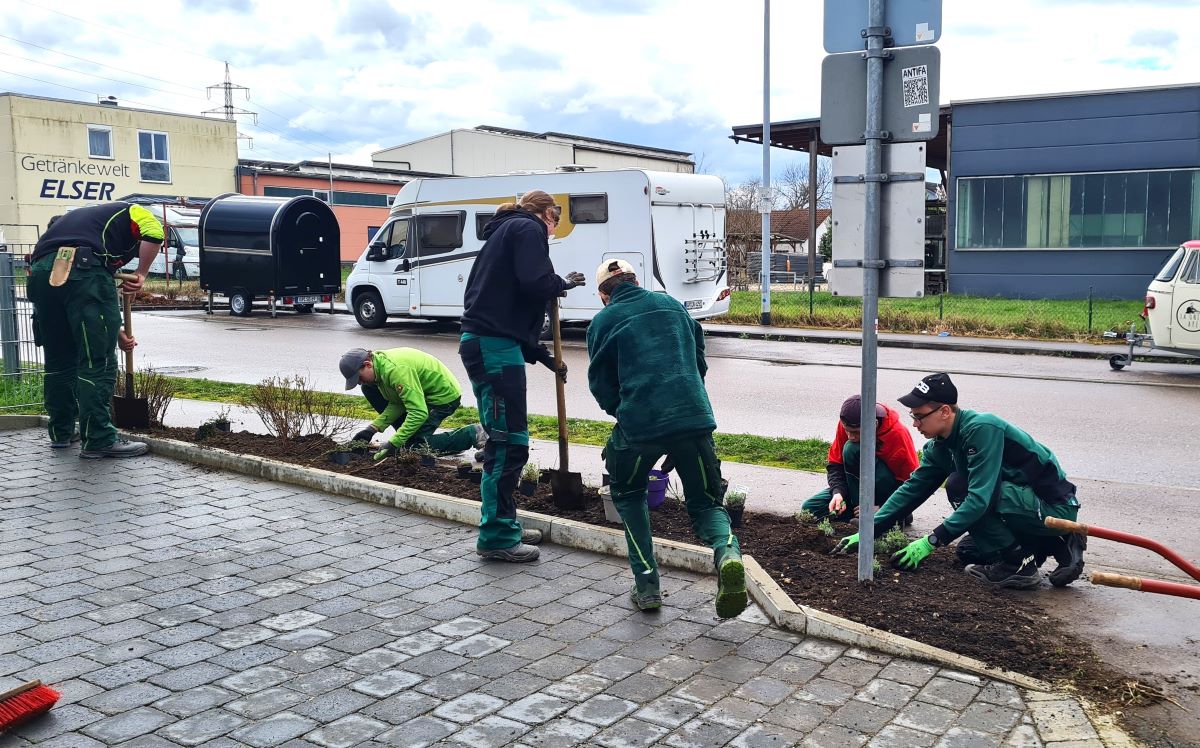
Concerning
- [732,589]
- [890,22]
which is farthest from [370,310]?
[732,589]

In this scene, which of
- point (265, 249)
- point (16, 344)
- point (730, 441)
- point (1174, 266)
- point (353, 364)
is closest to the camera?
point (353, 364)

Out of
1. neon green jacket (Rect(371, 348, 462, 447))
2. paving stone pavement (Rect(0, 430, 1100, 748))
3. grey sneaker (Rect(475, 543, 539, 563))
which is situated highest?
neon green jacket (Rect(371, 348, 462, 447))

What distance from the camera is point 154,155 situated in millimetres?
50594

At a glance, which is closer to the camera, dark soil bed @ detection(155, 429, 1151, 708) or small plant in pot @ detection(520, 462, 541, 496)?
dark soil bed @ detection(155, 429, 1151, 708)

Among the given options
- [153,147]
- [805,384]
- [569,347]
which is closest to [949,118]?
[569,347]

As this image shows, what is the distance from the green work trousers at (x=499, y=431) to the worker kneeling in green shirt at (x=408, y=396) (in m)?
1.62

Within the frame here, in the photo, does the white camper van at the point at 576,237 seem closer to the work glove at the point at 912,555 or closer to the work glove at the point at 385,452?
the work glove at the point at 385,452

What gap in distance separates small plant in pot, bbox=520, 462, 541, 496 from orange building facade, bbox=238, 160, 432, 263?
156 feet

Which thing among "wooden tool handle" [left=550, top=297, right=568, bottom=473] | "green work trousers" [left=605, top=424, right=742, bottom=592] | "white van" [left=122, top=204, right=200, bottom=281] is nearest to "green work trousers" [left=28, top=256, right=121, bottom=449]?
"wooden tool handle" [left=550, top=297, right=568, bottom=473]

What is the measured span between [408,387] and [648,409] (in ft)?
10.7

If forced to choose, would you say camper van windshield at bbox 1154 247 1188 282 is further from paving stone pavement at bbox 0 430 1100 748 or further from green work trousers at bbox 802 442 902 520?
paving stone pavement at bbox 0 430 1100 748

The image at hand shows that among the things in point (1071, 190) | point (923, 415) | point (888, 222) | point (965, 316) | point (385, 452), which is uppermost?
point (1071, 190)

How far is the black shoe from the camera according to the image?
5180 millimetres

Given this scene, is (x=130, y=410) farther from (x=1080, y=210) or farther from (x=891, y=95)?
(x=1080, y=210)
